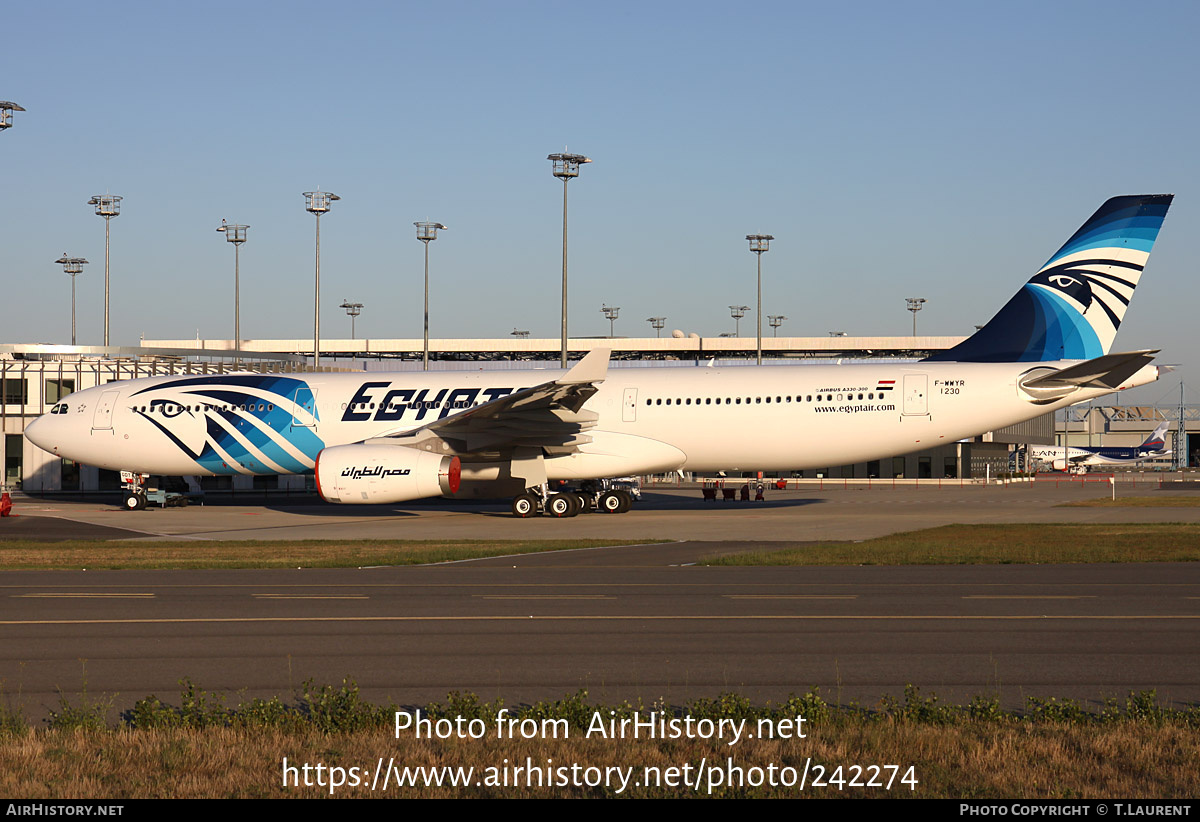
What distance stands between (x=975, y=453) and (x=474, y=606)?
63583 mm

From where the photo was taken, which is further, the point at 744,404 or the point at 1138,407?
the point at 1138,407

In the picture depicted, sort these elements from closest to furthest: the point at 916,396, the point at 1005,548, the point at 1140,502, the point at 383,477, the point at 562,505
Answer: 1. the point at 1005,548
2. the point at 383,477
3. the point at 916,396
4. the point at 562,505
5. the point at 1140,502

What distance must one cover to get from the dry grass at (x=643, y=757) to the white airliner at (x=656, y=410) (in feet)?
68.0

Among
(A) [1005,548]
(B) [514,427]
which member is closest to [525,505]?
(B) [514,427]

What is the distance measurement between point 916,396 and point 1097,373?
14.4 feet

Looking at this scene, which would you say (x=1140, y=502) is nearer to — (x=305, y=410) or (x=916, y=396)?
(x=916, y=396)

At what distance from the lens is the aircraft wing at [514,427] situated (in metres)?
28.3

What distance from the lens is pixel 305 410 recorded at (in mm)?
32594

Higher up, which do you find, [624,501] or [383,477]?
[383,477]

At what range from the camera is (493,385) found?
32.2m

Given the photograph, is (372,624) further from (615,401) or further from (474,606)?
(615,401)

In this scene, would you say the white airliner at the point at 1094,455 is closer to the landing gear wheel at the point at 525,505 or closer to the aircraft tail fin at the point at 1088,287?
the aircraft tail fin at the point at 1088,287

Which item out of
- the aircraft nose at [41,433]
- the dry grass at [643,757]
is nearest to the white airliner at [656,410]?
the aircraft nose at [41,433]
